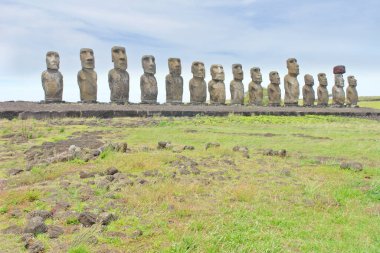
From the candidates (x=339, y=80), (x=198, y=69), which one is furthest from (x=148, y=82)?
(x=339, y=80)

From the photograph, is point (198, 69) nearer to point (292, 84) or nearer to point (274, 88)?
point (274, 88)

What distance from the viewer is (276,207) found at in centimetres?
599

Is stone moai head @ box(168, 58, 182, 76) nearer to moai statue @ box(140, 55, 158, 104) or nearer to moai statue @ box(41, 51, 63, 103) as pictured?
moai statue @ box(140, 55, 158, 104)

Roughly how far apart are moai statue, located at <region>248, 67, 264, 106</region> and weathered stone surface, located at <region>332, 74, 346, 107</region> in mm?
7515

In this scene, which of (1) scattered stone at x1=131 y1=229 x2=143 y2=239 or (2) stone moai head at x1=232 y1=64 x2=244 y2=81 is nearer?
(1) scattered stone at x1=131 y1=229 x2=143 y2=239

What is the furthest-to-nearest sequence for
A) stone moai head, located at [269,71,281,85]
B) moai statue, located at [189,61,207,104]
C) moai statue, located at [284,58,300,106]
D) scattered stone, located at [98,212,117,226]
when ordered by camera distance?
1. moai statue, located at [284,58,300,106]
2. stone moai head, located at [269,71,281,85]
3. moai statue, located at [189,61,207,104]
4. scattered stone, located at [98,212,117,226]

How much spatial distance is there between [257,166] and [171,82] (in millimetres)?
17621

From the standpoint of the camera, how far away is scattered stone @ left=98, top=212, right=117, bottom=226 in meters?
5.15

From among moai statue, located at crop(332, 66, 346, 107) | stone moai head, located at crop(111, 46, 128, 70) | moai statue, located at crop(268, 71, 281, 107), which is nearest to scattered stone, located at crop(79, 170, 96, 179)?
stone moai head, located at crop(111, 46, 128, 70)

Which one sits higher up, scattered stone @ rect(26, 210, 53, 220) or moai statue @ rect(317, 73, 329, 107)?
Result: moai statue @ rect(317, 73, 329, 107)

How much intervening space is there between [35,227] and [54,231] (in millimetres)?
192

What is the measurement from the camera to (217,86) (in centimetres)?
2778

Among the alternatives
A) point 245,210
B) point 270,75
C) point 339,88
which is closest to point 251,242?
point 245,210

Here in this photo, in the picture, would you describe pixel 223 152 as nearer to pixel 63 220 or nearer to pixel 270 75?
pixel 63 220
